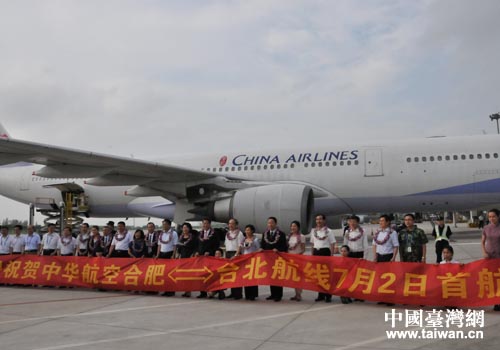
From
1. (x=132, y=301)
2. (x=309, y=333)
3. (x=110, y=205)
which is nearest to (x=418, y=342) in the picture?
(x=309, y=333)

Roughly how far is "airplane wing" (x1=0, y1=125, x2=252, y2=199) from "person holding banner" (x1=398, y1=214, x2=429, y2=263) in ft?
28.7

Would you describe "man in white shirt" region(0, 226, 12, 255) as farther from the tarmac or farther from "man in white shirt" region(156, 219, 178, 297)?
"man in white shirt" region(156, 219, 178, 297)

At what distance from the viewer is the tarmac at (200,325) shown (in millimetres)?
4902

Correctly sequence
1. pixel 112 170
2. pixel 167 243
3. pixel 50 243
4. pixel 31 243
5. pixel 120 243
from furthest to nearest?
pixel 112 170 < pixel 31 243 < pixel 50 243 < pixel 120 243 < pixel 167 243

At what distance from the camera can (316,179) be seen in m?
17.1

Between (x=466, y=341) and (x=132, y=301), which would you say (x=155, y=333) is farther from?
(x=466, y=341)

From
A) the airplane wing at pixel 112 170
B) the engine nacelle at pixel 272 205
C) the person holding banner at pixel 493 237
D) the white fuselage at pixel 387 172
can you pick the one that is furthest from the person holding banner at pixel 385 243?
the white fuselage at pixel 387 172

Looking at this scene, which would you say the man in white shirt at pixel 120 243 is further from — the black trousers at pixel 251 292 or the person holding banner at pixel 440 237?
the person holding banner at pixel 440 237

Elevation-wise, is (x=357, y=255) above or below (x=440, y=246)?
below

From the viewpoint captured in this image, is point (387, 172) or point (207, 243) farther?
point (387, 172)

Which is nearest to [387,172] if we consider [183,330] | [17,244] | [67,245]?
[67,245]

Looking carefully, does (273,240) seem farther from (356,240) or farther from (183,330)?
(183,330)

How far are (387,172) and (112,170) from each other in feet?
30.3

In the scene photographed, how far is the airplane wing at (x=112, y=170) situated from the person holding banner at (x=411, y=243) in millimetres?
8739
